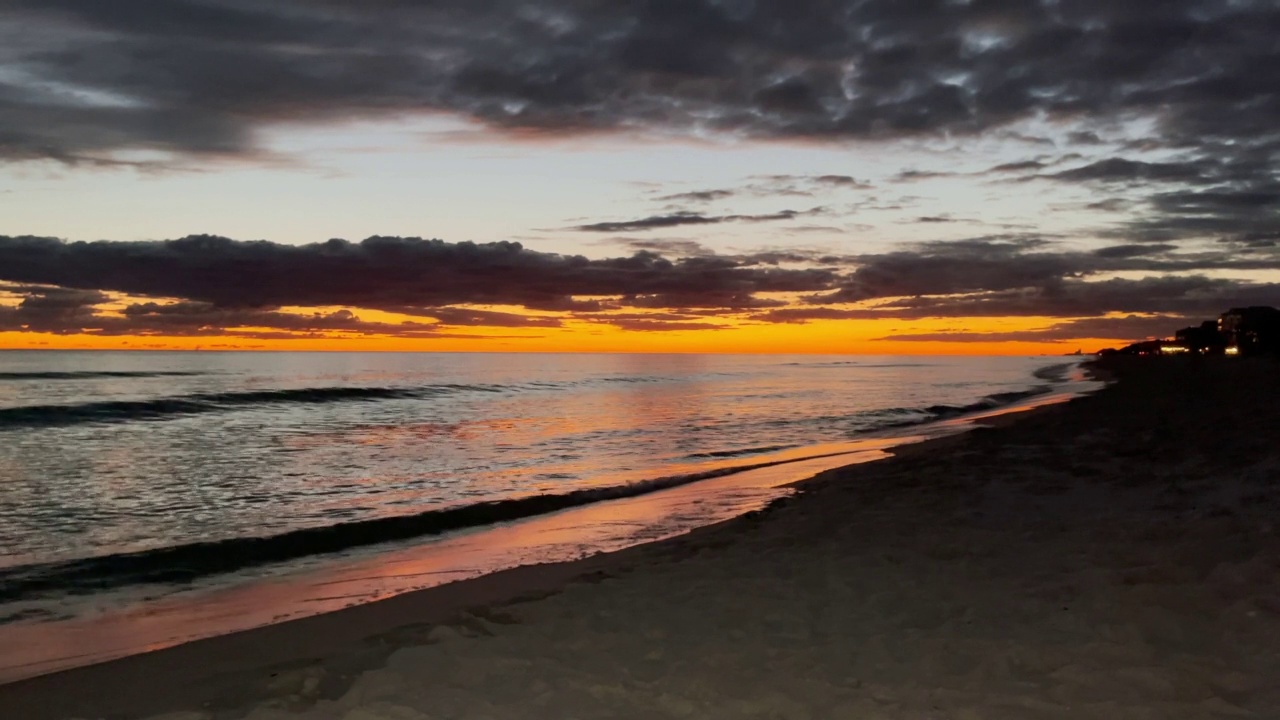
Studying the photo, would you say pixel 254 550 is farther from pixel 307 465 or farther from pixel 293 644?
pixel 307 465

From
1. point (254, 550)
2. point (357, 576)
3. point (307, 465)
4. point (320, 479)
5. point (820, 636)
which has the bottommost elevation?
point (307, 465)

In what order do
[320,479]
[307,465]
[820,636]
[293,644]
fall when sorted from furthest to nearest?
1. [307,465]
2. [320,479]
3. [293,644]
4. [820,636]

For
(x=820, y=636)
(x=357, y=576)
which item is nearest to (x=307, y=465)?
(x=357, y=576)

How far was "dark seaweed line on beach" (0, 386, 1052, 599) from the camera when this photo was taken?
1119 cm

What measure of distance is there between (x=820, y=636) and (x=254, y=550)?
9926 millimetres

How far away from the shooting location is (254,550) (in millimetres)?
13047

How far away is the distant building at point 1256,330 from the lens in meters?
127

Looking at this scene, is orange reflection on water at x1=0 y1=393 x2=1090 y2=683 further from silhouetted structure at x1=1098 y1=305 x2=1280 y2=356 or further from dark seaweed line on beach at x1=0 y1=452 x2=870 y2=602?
Answer: silhouetted structure at x1=1098 y1=305 x2=1280 y2=356

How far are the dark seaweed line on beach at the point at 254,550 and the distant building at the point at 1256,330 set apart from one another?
457 ft

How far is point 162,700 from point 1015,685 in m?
6.40

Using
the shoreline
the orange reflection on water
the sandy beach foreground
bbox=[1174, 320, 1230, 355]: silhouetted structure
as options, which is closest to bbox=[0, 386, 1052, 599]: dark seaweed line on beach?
the orange reflection on water

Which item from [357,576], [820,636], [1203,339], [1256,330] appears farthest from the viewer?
[1203,339]

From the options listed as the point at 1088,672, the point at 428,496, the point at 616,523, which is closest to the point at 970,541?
the point at 1088,672

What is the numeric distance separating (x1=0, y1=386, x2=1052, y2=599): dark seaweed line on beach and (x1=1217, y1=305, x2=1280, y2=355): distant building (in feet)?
457
